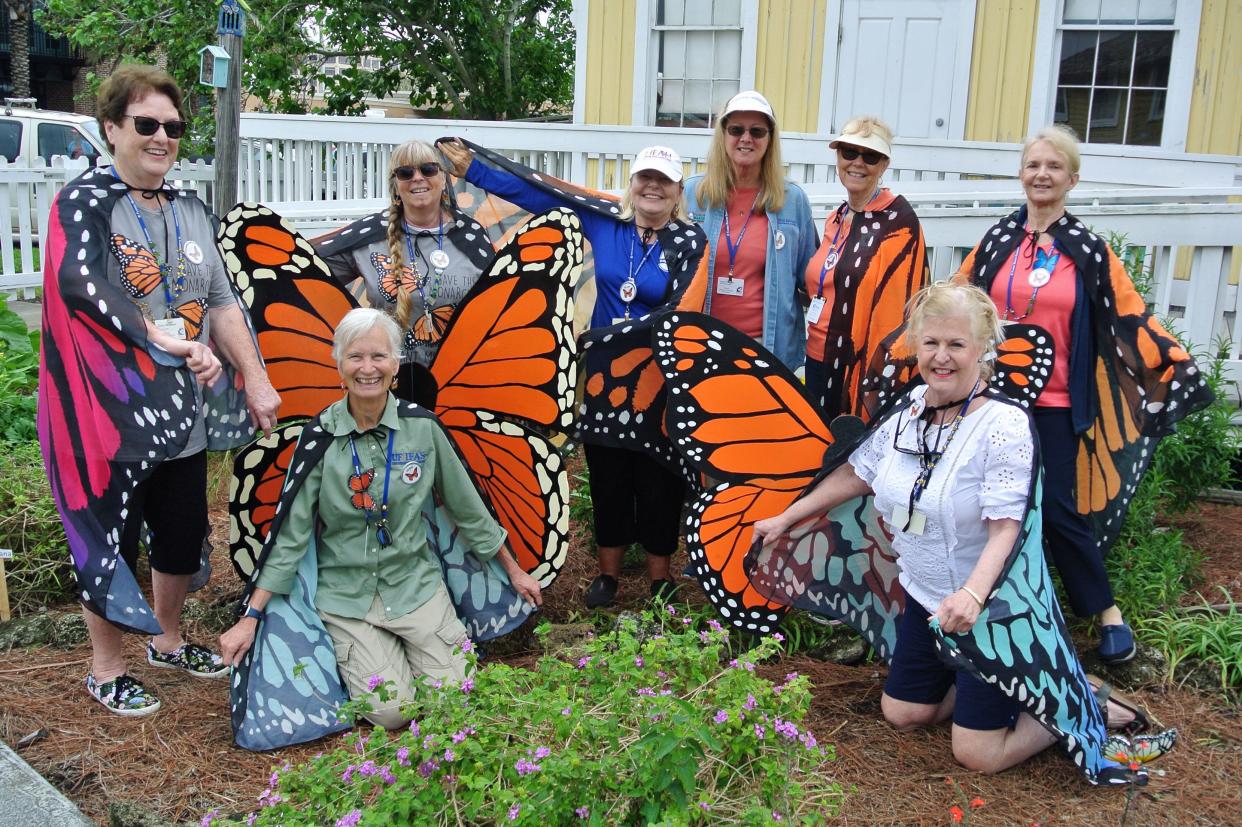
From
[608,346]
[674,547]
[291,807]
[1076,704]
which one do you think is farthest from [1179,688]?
[291,807]

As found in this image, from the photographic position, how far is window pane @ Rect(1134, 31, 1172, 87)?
798 cm

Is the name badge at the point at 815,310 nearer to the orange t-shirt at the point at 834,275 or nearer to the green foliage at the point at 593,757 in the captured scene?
the orange t-shirt at the point at 834,275

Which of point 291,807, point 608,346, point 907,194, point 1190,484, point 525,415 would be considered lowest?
point 291,807

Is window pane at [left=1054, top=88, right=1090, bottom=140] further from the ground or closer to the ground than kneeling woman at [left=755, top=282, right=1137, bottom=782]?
further from the ground

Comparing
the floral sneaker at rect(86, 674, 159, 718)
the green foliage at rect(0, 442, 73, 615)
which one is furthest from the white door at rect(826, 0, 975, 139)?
the floral sneaker at rect(86, 674, 159, 718)

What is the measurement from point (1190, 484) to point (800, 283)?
2030 mm

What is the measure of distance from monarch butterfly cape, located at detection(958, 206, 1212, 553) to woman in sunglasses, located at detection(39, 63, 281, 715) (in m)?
2.52

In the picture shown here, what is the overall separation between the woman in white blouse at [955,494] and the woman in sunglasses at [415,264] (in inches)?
59.4

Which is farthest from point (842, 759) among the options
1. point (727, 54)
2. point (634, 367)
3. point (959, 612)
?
point (727, 54)

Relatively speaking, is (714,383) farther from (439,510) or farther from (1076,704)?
(1076,704)

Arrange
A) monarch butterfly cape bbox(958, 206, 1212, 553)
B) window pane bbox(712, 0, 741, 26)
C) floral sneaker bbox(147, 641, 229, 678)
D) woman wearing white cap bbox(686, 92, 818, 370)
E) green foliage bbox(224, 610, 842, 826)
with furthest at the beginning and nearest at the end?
window pane bbox(712, 0, 741, 26)
woman wearing white cap bbox(686, 92, 818, 370)
floral sneaker bbox(147, 641, 229, 678)
monarch butterfly cape bbox(958, 206, 1212, 553)
green foliage bbox(224, 610, 842, 826)

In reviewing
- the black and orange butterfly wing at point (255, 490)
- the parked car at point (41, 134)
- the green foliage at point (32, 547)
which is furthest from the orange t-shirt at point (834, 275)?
the parked car at point (41, 134)

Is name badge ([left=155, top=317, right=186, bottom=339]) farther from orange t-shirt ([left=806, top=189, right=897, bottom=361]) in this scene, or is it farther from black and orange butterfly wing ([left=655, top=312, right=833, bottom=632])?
orange t-shirt ([left=806, top=189, right=897, bottom=361])

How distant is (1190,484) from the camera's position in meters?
4.80
